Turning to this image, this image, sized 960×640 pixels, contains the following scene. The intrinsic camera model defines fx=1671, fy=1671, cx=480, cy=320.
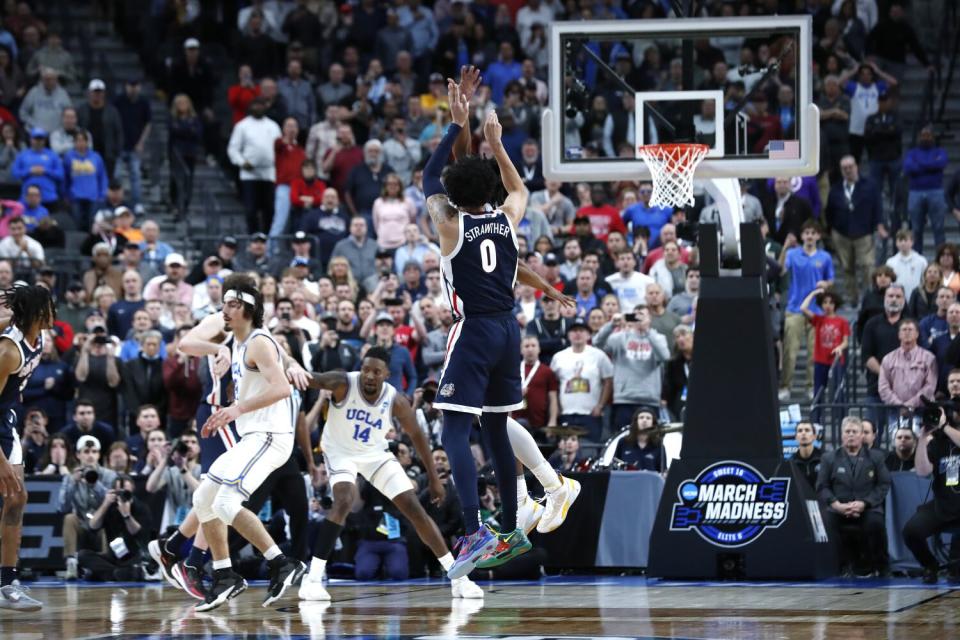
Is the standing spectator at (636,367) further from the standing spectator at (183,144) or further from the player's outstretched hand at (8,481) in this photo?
the standing spectator at (183,144)

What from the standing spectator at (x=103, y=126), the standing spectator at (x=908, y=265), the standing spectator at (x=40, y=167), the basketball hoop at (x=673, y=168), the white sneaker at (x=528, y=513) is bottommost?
the white sneaker at (x=528, y=513)

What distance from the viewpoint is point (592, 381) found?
1852cm

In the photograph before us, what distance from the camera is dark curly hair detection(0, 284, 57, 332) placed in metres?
11.9

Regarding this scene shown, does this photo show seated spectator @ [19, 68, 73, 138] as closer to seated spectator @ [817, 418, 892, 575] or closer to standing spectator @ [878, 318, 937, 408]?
standing spectator @ [878, 318, 937, 408]

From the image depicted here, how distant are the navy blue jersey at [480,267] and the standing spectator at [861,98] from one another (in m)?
13.6

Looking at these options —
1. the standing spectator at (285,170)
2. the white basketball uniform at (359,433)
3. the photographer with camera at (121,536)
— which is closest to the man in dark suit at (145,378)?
the photographer with camera at (121,536)

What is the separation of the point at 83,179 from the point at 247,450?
12.3 m

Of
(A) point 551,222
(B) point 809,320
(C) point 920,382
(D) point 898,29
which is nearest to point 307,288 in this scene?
(A) point 551,222

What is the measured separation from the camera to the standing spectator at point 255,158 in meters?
24.2

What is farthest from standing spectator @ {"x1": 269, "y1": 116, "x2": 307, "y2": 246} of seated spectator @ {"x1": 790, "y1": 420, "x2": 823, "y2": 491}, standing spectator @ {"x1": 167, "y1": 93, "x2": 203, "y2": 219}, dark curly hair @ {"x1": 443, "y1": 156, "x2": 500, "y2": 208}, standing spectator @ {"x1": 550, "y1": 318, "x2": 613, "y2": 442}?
dark curly hair @ {"x1": 443, "y1": 156, "x2": 500, "y2": 208}

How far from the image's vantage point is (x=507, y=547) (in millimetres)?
10836

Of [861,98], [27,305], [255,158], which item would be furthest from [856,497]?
[255,158]

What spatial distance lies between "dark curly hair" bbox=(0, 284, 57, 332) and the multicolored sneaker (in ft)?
12.2

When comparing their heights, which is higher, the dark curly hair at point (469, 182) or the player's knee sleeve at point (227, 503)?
the dark curly hair at point (469, 182)
